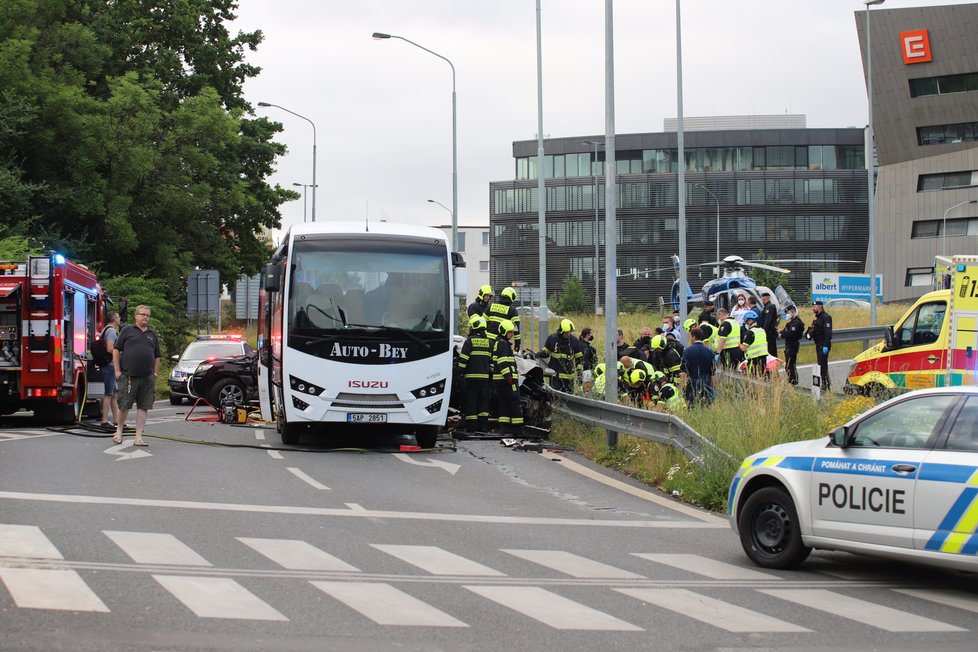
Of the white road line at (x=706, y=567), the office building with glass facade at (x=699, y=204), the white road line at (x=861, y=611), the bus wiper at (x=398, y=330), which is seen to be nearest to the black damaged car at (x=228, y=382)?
the bus wiper at (x=398, y=330)

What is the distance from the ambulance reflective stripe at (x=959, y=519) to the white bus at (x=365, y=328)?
9327mm

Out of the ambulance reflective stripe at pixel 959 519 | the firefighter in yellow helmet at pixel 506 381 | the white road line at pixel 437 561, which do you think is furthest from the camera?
the firefighter in yellow helmet at pixel 506 381

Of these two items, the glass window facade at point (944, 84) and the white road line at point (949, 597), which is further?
the glass window facade at point (944, 84)

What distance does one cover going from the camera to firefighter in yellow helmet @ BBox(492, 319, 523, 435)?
17531 mm

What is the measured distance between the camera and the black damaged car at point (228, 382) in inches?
918

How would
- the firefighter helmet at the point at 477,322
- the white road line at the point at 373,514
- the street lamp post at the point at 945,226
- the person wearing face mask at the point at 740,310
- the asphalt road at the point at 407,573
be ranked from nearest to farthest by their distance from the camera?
the asphalt road at the point at 407,573, the white road line at the point at 373,514, the firefighter helmet at the point at 477,322, the person wearing face mask at the point at 740,310, the street lamp post at the point at 945,226

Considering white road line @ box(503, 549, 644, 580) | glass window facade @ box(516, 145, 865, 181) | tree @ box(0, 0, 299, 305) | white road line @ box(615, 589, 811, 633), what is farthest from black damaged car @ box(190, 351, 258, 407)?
glass window facade @ box(516, 145, 865, 181)

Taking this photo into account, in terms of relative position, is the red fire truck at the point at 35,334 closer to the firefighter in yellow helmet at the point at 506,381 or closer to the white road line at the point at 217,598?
the firefighter in yellow helmet at the point at 506,381

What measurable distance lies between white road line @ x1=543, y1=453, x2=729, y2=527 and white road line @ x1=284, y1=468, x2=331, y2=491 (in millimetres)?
3079

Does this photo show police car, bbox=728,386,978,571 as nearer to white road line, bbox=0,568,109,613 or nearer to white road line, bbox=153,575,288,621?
white road line, bbox=153,575,288,621

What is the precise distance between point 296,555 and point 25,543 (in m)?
1.95

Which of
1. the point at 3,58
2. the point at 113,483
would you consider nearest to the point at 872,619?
the point at 113,483

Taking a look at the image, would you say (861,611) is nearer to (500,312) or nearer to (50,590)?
(50,590)

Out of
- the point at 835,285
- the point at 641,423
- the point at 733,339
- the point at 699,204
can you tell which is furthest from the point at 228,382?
the point at 699,204
